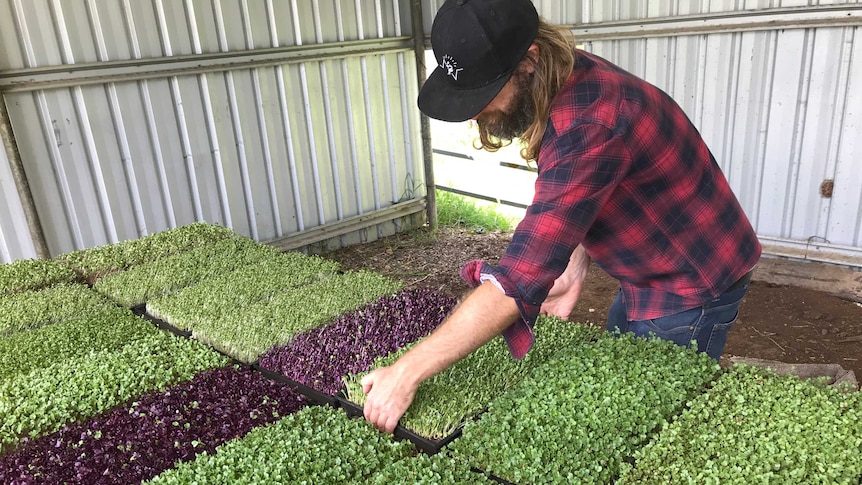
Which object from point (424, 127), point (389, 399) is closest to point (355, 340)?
point (389, 399)

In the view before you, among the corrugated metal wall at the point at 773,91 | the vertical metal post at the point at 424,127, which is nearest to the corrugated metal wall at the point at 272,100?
the corrugated metal wall at the point at 773,91

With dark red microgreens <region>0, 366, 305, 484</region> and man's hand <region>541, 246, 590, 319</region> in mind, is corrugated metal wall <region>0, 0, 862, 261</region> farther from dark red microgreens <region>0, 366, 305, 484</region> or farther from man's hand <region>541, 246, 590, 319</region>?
dark red microgreens <region>0, 366, 305, 484</region>

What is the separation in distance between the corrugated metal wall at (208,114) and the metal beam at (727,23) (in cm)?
272

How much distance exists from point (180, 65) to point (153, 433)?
199 inches

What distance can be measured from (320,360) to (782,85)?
5.14m

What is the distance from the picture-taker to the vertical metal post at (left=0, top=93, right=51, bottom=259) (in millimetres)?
5160

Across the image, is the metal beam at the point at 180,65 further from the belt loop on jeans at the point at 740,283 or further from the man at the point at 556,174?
the belt loop on jeans at the point at 740,283

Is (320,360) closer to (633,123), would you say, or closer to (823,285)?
(633,123)

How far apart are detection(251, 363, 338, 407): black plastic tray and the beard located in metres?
1.03

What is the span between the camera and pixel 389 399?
5.91 feet

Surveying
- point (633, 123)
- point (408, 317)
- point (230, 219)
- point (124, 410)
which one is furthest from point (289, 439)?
point (230, 219)

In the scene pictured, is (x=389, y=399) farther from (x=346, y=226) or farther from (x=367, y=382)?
(x=346, y=226)

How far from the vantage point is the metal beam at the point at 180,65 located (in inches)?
207

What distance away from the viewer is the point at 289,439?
175cm
